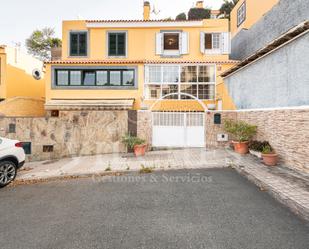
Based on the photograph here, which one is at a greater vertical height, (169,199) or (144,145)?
(144,145)

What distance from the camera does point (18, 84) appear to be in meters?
18.9

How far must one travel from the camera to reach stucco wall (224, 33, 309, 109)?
7410 millimetres

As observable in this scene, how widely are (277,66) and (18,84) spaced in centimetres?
2005

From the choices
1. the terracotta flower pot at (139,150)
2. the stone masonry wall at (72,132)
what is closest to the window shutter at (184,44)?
the stone masonry wall at (72,132)

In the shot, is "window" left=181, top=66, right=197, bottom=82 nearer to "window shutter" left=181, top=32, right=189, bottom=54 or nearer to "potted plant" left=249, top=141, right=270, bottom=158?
"window shutter" left=181, top=32, right=189, bottom=54

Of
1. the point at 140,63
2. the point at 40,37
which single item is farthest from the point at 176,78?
the point at 40,37

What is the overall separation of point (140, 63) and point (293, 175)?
12430 mm

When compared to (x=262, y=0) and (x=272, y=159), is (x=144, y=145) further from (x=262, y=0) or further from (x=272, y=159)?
(x=262, y=0)

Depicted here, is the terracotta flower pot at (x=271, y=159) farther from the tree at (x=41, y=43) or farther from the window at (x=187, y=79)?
the tree at (x=41, y=43)

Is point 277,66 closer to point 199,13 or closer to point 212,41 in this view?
point 212,41

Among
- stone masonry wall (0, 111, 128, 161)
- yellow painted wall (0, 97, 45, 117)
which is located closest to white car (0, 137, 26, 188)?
stone masonry wall (0, 111, 128, 161)

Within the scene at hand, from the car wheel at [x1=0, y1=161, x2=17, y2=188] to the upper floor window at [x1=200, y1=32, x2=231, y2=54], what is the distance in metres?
14.5

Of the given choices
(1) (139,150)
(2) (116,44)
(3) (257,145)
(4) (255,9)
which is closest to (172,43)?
(2) (116,44)

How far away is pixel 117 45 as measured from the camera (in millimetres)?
17094
